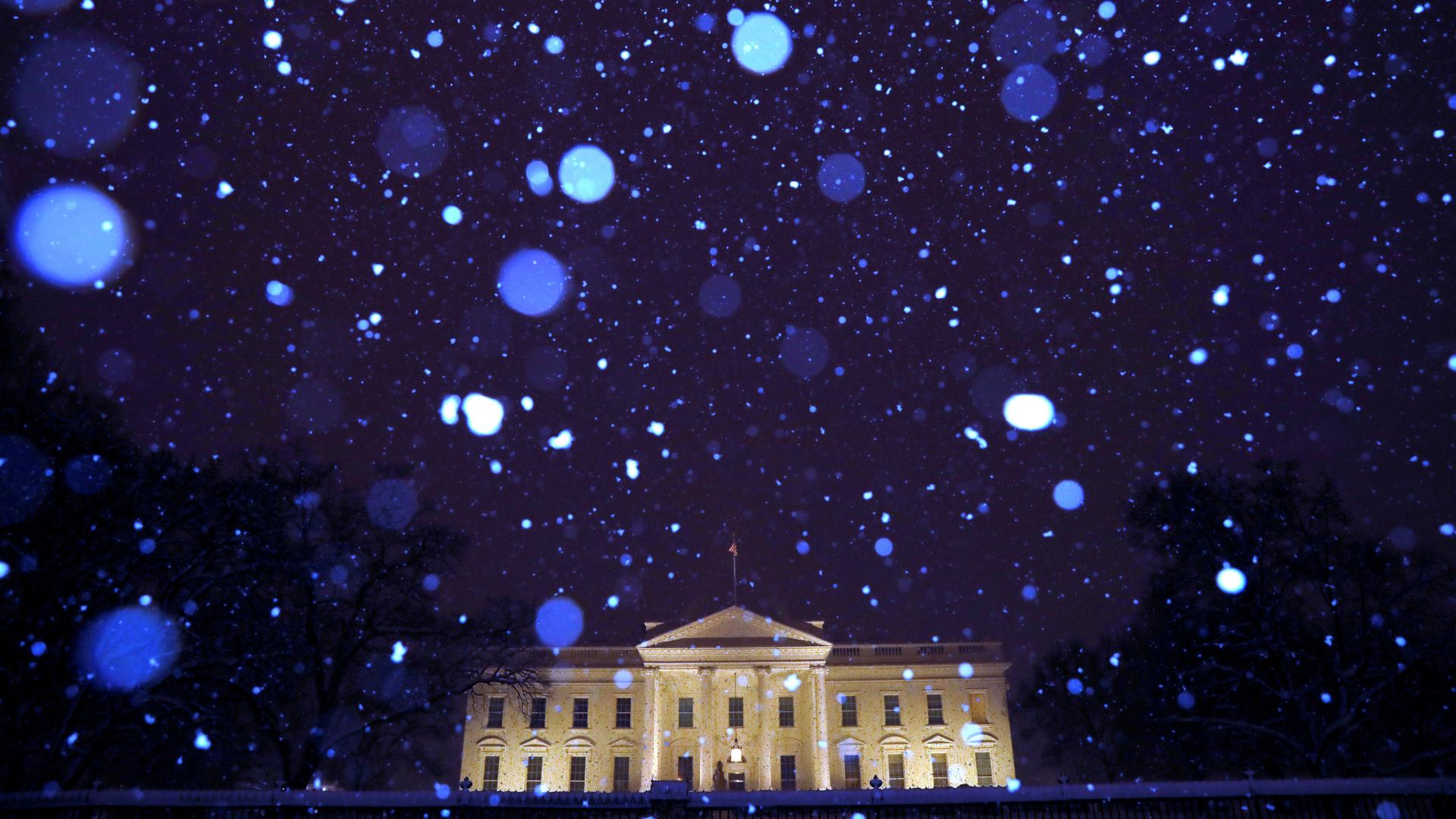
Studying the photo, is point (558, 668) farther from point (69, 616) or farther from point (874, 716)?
point (69, 616)

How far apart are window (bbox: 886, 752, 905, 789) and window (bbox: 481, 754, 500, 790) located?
22987 mm

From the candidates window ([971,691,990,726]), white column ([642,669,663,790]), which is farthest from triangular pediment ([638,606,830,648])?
window ([971,691,990,726])

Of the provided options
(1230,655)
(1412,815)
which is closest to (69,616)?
(1412,815)

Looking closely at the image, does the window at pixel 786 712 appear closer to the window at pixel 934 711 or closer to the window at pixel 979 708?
the window at pixel 934 711

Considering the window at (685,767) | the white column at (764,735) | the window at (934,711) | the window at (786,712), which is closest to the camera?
the white column at (764,735)

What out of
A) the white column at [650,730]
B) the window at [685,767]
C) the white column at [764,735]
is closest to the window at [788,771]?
the white column at [764,735]

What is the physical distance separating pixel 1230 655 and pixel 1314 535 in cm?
487

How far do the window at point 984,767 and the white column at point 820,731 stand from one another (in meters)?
8.80

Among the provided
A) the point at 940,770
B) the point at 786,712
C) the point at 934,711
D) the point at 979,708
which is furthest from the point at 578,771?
the point at 979,708

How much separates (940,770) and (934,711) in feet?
11.0

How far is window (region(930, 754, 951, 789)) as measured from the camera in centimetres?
5144

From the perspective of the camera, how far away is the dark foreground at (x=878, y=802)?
1705cm

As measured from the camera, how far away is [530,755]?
51969 mm

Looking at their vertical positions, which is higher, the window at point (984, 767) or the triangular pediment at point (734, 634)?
the triangular pediment at point (734, 634)
